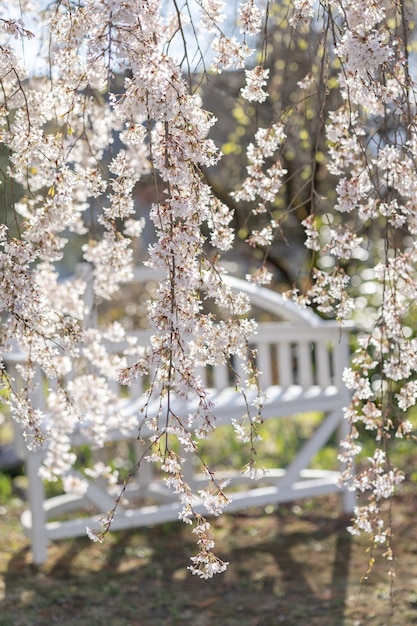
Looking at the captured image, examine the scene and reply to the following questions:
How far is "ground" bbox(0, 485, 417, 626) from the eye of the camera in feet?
9.64

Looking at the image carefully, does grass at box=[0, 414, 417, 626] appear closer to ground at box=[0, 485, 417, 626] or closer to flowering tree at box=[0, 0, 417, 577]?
ground at box=[0, 485, 417, 626]

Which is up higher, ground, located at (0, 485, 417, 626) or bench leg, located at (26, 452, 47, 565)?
bench leg, located at (26, 452, 47, 565)

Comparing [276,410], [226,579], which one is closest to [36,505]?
[226,579]

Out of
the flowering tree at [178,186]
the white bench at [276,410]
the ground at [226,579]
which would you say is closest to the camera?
the flowering tree at [178,186]

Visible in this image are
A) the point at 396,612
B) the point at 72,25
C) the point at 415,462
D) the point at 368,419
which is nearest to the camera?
the point at 72,25

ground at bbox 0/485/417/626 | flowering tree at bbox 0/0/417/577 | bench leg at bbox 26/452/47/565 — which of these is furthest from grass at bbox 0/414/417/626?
flowering tree at bbox 0/0/417/577

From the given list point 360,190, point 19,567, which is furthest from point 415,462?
point 360,190

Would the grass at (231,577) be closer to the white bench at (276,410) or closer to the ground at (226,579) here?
the ground at (226,579)

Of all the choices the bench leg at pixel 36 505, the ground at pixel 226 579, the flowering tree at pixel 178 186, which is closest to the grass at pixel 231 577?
the ground at pixel 226 579

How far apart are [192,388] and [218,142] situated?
15.4ft

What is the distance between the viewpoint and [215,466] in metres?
5.08

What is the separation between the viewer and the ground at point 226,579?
2939mm

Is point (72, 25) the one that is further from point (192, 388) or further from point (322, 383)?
point (322, 383)

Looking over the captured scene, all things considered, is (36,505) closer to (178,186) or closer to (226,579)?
(226,579)
